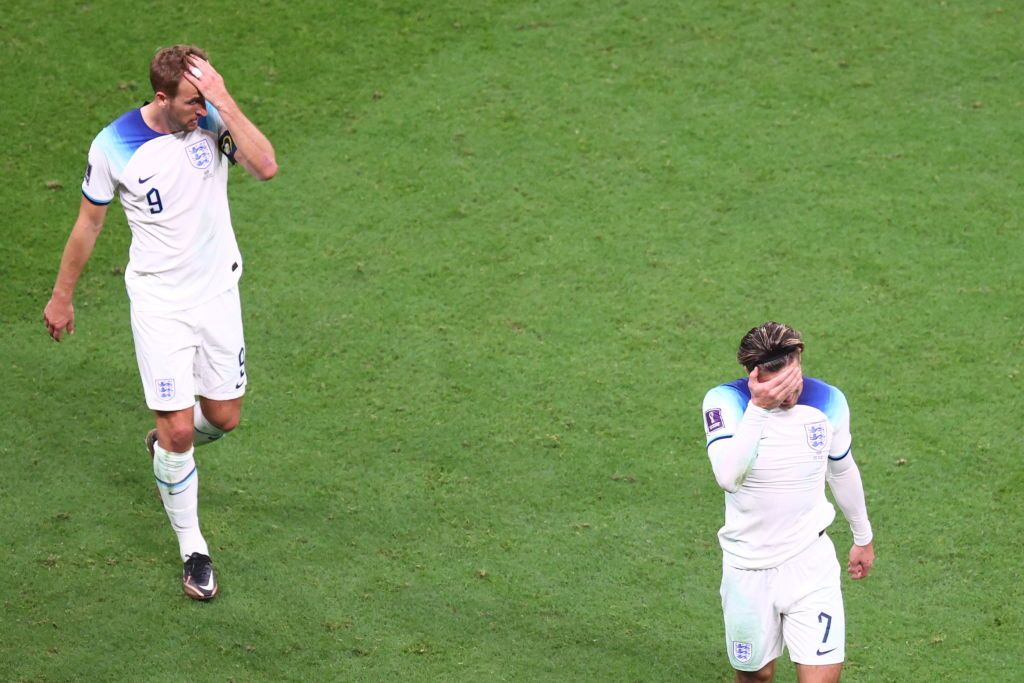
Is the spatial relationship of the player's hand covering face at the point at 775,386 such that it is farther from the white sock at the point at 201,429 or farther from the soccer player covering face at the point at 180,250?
the white sock at the point at 201,429

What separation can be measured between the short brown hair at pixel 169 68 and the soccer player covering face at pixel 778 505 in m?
2.25

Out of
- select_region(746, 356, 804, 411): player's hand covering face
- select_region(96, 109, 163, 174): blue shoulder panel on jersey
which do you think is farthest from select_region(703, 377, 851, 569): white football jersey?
select_region(96, 109, 163, 174): blue shoulder panel on jersey

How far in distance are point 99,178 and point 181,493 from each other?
129 centimetres

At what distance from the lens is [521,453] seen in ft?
20.5

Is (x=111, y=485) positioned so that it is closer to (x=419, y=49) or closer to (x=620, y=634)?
(x=620, y=634)

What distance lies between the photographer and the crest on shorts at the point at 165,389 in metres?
5.30

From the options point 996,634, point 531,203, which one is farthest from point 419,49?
point 996,634

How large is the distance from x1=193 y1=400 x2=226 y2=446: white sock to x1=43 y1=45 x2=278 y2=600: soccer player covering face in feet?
0.28

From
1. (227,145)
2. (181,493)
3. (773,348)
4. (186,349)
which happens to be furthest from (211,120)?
(773,348)

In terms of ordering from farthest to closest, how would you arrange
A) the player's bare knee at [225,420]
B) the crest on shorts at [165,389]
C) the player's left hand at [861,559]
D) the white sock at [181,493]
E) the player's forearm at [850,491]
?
the player's bare knee at [225,420] → the white sock at [181,493] → the crest on shorts at [165,389] → the player's left hand at [861,559] → the player's forearm at [850,491]

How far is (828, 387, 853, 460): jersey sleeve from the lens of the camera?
4.29 meters

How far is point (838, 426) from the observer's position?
4289 millimetres

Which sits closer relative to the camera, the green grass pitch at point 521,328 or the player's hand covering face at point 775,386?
the player's hand covering face at point 775,386

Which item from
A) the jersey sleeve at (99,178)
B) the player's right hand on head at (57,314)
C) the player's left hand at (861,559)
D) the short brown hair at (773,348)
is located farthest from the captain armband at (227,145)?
the player's left hand at (861,559)
